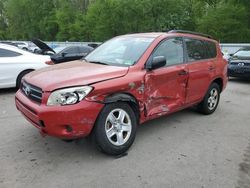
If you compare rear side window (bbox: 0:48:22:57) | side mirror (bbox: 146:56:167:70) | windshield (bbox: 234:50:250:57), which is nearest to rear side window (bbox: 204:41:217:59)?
side mirror (bbox: 146:56:167:70)

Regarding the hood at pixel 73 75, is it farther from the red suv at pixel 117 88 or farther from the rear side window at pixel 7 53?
the rear side window at pixel 7 53

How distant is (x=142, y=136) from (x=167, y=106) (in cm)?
66

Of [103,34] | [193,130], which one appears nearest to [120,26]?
[103,34]

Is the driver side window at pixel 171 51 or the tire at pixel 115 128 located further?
the driver side window at pixel 171 51

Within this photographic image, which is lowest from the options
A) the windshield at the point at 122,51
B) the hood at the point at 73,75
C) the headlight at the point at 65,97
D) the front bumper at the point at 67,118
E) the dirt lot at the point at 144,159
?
the dirt lot at the point at 144,159

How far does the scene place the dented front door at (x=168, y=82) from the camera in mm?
4719

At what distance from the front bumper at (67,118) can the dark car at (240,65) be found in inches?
350

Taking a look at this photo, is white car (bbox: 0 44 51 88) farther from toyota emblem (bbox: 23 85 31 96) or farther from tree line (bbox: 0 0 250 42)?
tree line (bbox: 0 0 250 42)

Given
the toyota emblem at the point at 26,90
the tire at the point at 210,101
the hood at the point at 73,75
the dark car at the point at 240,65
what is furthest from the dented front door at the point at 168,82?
the dark car at the point at 240,65

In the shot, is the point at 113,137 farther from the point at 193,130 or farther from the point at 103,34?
the point at 103,34

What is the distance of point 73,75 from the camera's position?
412cm

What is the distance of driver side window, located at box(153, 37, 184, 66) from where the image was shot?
506 centimetres

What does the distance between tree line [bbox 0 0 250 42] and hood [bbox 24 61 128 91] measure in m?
23.6

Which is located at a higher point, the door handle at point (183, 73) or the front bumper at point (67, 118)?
the door handle at point (183, 73)
